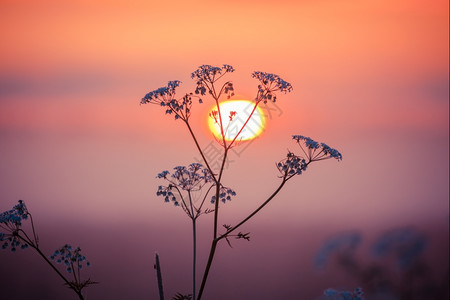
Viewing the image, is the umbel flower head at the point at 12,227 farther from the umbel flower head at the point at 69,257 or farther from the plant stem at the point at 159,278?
the plant stem at the point at 159,278

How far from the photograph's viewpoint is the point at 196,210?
5.34 meters

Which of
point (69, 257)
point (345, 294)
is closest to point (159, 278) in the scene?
point (69, 257)

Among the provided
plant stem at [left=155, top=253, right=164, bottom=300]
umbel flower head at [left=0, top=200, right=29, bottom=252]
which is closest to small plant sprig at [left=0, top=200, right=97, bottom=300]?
umbel flower head at [left=0, top=200, right=29, bottom=252]

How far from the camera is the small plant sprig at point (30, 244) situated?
4.69 m

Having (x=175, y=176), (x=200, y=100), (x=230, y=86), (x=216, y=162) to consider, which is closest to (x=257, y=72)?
(x=230, y=86)

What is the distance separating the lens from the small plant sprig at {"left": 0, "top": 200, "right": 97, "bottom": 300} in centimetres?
469

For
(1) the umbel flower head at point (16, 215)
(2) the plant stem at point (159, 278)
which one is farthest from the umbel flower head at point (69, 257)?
(2) the plant stem at point (159, 278)

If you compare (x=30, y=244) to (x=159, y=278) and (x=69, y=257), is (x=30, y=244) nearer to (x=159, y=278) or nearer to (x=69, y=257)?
(x=69, y=257)

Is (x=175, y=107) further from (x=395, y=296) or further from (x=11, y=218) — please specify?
(x=395, y=296)

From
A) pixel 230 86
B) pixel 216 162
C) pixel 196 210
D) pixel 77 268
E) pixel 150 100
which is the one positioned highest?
pixel 230 86

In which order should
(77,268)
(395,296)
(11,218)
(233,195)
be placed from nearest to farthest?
1. (11,218)
2. (77,268)
3. (233,195)
4. (395,296)

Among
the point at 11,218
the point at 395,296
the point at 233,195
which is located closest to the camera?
the point at 11,218

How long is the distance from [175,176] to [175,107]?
0.77m

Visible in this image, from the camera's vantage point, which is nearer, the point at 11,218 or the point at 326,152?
the point at 11,218
